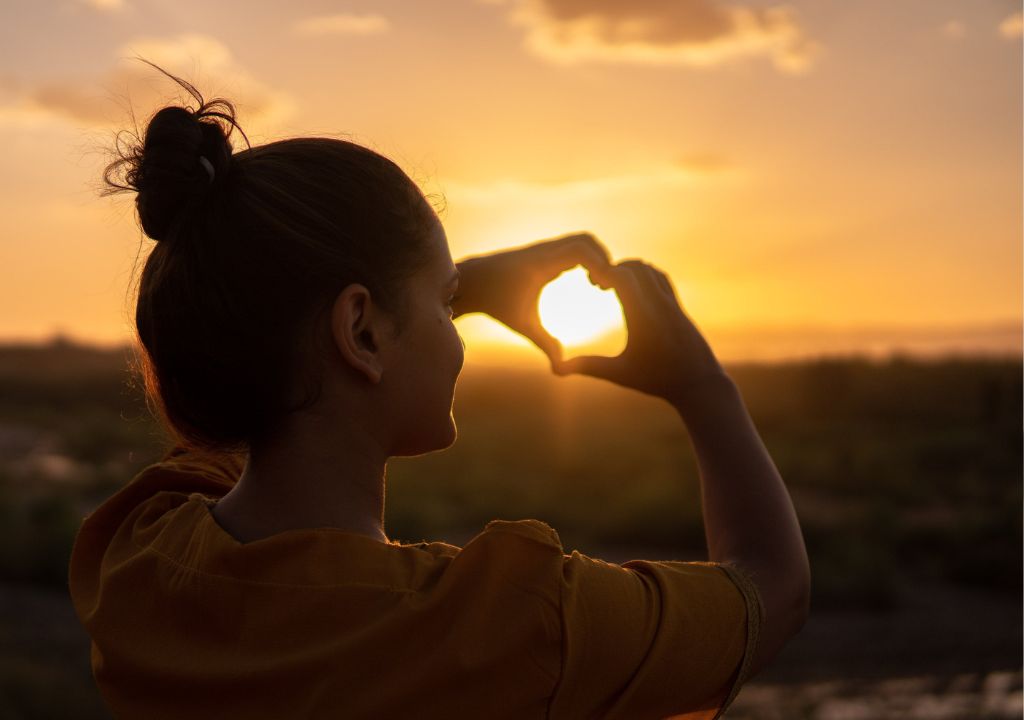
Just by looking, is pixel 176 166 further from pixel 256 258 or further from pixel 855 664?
pixel 855 664

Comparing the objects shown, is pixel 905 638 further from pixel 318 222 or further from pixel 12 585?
pixel 318 222

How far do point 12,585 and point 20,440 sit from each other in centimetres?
2502

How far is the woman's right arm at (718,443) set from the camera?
3.78 feet

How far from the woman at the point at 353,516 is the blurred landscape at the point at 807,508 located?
0.36m

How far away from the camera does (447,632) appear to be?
3.44ft

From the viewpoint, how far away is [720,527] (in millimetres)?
1207

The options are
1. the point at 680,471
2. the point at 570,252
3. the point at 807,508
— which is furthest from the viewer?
the point at 680,471

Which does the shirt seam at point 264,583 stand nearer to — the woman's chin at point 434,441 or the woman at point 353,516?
the woman at point 353,516

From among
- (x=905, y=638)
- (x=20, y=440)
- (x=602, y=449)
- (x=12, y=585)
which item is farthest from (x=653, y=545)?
(x=20, y=440)

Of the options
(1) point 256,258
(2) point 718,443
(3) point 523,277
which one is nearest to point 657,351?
(2) point 718,443

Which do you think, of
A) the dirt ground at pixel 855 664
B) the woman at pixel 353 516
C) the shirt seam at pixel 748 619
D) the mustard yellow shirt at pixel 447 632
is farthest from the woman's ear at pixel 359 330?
the dirt ground at pixel 855 664

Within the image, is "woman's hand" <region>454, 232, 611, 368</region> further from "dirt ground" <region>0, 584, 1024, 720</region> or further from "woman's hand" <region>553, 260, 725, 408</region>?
"dirt ground" <region>0, 584, 1024, 720</region>

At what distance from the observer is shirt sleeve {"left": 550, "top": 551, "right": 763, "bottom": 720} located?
3.36ft

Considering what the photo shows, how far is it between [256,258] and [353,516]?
318 millimetres
